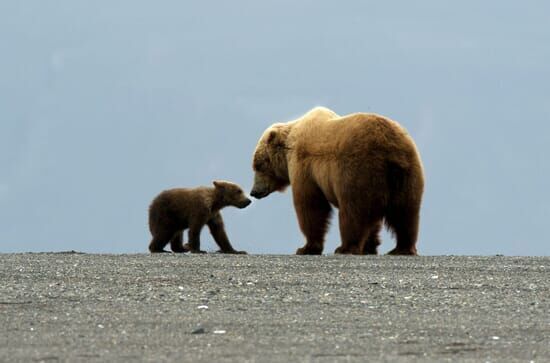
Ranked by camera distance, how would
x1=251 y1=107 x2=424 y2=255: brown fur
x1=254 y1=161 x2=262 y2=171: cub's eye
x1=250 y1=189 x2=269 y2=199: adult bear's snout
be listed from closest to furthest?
x1=251 y1=107 x2=424 y2=255: brown fur
x1=254 y1=161 x2=262 y2=171: cub's eye
x1=250 y1=189 x2=269 y2=199: adult bear's snout

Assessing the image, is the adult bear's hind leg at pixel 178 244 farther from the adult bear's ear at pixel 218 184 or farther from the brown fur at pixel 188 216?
the adult bear's ear at pixel 218 184

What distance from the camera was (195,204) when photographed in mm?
16578

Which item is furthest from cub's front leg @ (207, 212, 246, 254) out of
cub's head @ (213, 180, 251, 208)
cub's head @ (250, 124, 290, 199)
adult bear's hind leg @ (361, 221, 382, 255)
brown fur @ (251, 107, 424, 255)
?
adult bear's hind leg @ (361, 221, 382, 255)

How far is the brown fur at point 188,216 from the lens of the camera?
54.2 feet

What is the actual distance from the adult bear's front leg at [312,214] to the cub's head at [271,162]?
1067 millimetres

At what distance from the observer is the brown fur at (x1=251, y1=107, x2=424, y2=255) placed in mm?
12750

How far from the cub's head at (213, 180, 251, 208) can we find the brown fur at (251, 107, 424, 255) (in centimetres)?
285

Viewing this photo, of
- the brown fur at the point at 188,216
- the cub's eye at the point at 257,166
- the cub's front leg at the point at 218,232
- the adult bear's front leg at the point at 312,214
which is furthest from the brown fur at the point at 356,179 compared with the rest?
the cub's front leg at the point at 218,232

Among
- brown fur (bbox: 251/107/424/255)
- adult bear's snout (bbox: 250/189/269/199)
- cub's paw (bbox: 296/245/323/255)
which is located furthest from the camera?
adult bear's snout (bbox: 250/189/269/199)

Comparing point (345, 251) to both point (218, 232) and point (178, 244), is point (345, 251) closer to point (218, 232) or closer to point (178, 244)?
point (218, 232)

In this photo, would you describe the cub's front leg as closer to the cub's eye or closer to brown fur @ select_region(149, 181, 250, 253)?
brown fur @ select_region(149, 181, 250, 253)

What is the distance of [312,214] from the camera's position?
14102 mm

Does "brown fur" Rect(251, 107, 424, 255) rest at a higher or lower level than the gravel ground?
higher

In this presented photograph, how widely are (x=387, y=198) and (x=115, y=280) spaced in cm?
420
